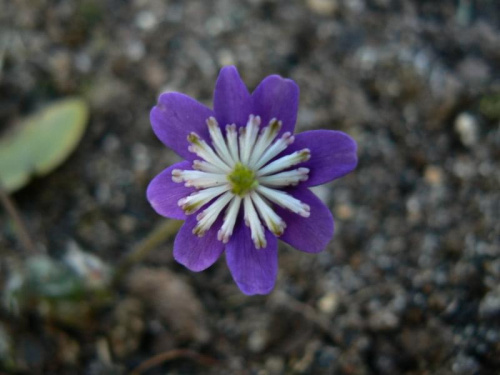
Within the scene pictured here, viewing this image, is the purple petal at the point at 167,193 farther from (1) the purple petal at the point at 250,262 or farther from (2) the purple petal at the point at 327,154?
(2) the purple petal at the point at 327,154

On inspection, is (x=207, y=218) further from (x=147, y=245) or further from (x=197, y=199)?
(x=147, y=245)

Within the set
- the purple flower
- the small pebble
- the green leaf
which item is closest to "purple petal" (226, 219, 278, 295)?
the purple flower

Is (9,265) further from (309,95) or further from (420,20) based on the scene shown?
(420,20)

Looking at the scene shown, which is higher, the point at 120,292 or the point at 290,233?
the point at 120,292

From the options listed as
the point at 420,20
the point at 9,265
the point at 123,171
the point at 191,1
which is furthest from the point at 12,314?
the point at 420,20

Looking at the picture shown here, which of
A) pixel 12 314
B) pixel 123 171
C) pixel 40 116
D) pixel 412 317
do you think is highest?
pixel 40 116

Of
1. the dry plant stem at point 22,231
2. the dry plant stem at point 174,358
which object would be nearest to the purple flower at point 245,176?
the dry plant stem at point 174,358

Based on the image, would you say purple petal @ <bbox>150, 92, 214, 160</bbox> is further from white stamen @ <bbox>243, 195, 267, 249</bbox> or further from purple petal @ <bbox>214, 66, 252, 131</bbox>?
white stamen @ <bbox>243, 195, 267, 249</bbox>
